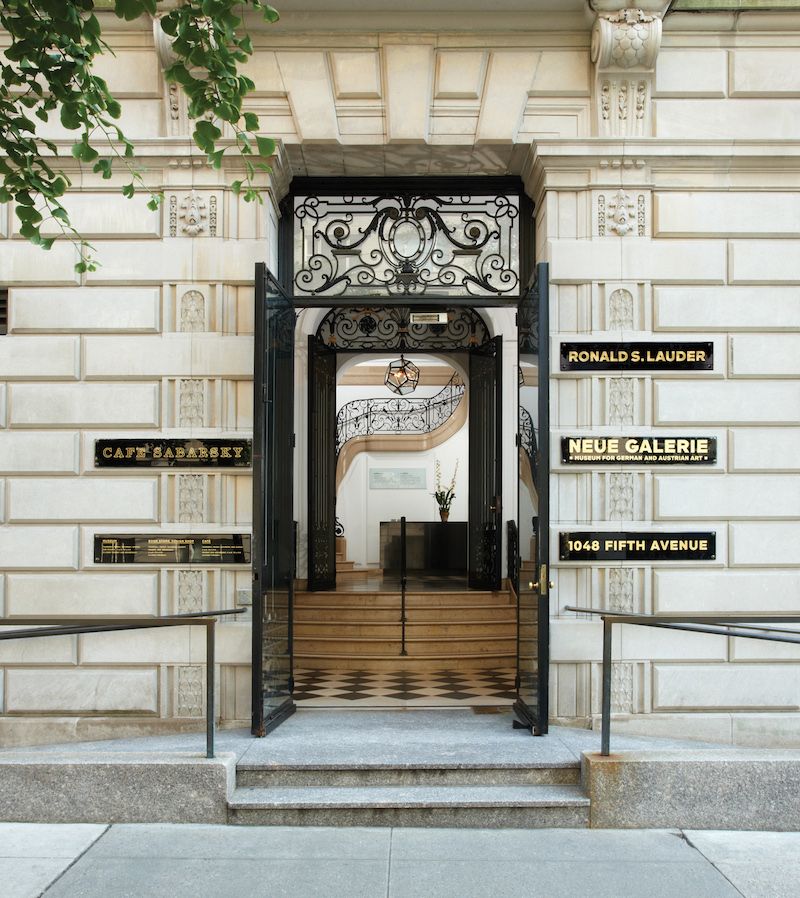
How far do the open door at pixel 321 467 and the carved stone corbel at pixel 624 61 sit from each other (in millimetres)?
7367

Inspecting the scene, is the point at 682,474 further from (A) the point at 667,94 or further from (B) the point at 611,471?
(A) the point at 667,94

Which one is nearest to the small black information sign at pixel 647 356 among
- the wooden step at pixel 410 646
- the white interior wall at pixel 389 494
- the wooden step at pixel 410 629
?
the wooden step at pixel 410 646

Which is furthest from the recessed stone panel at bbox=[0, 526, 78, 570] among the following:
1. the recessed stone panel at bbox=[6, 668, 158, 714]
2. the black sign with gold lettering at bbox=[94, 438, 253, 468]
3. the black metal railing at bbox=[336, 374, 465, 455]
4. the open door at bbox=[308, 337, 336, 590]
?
the black metal railing at bbox=[336, 374, 465, 455]

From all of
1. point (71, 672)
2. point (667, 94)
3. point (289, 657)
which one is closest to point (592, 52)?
point (667, 94)

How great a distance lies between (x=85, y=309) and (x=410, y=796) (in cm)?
419

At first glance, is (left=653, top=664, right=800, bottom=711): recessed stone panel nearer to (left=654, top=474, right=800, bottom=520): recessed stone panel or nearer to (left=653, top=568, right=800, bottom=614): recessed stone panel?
(left=653, top=568, right=800, bottom=614): recessed stone panel

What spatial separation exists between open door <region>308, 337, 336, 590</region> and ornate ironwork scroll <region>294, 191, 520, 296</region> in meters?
6.10

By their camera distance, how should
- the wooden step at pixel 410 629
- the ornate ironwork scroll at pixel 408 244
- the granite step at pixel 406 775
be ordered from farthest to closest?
1. the wooden step at pixel 410 629
2. the ornate ironwork scroll at pixel 408 244
3. the granite step at pixel 406 775

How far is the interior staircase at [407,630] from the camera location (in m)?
11.3

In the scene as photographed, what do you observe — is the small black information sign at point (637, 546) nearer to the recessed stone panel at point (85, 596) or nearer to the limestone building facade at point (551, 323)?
the limestone building facade at point (551, 323)

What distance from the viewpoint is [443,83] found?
25.3ft

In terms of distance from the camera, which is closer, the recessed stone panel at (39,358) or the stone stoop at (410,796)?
the stone stoop at (410,796)

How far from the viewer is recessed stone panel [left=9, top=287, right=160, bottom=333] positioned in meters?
7.66

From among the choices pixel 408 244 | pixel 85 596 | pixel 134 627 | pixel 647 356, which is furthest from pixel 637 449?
pixel 85 596
